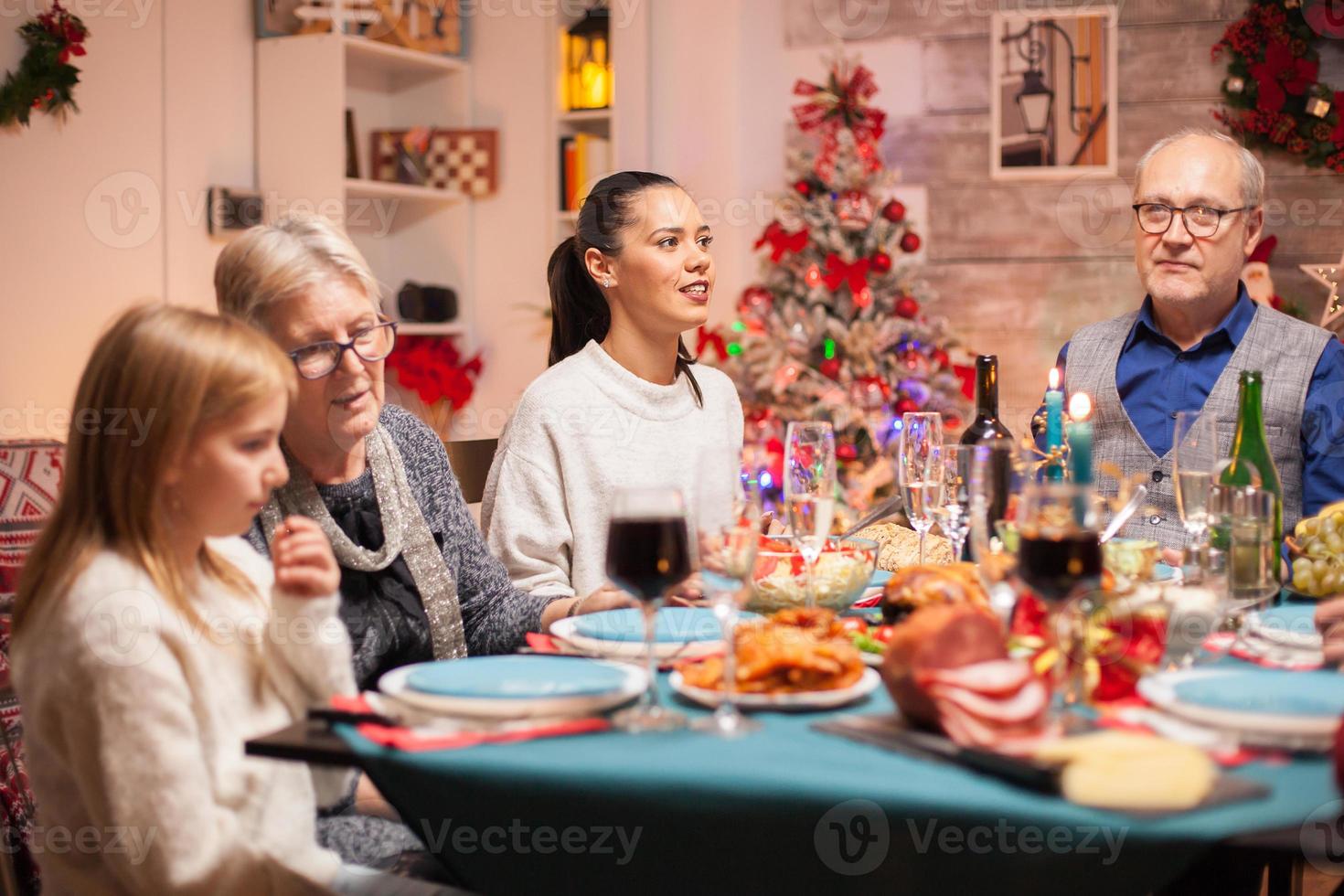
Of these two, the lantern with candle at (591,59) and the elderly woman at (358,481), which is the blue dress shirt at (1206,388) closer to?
the elderly woman at (358,481)

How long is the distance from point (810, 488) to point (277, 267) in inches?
31.4

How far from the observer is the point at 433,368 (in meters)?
5.32

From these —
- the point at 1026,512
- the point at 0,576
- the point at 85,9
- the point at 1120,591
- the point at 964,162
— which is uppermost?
the point at 85,9

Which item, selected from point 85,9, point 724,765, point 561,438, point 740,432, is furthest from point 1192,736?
point 85,9

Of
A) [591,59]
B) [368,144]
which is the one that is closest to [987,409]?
[591,59]

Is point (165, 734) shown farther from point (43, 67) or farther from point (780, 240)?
point (780, 240)

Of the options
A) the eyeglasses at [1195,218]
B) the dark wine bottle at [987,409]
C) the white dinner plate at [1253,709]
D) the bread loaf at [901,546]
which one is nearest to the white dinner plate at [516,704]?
the white dinner plate at [1253,709]

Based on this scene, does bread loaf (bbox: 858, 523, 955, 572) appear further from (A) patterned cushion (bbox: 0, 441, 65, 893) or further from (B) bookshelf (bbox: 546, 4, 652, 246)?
(B) bookshelf (bbox: 546, 4, 652, 246)

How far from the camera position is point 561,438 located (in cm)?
241

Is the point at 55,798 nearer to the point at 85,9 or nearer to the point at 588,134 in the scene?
the point at 85,9

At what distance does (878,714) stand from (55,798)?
0.82 m

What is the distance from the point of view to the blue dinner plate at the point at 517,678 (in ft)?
4.10

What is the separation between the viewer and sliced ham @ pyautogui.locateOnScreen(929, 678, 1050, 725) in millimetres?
1108

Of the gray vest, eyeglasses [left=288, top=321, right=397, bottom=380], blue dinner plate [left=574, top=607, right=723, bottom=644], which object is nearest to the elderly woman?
eyeglasses [left=288, top=321, right=397, bottom=380]
